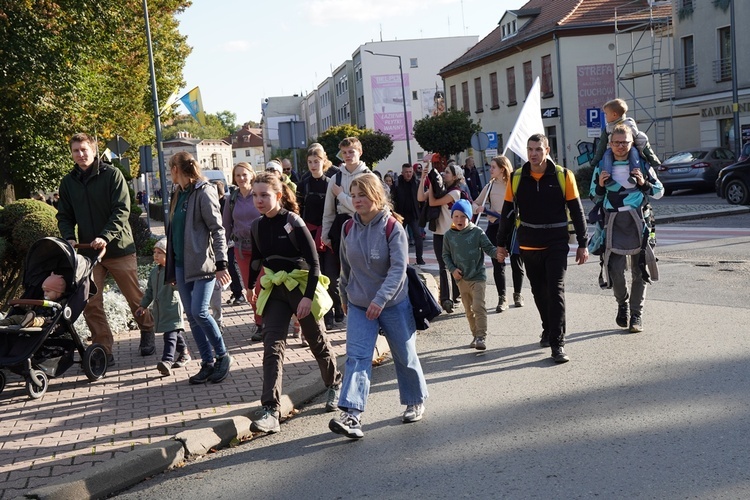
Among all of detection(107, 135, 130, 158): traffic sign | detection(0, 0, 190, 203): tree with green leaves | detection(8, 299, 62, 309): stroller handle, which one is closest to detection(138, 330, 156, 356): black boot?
detection(8, 299, 62, 309): stroller handle

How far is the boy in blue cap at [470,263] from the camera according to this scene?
8.28 metres

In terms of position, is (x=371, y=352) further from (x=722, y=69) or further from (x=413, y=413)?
(x=722, y=69)

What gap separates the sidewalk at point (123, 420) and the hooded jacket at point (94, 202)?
1317 millimetres

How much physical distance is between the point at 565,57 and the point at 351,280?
132 feet

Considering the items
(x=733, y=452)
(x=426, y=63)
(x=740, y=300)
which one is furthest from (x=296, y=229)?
(x=426, y=63)

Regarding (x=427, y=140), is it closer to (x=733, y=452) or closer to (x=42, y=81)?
(x=42, y=81)

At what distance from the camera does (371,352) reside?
19.2ft

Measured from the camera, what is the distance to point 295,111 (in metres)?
158

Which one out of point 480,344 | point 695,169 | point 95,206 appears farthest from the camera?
point 695,169

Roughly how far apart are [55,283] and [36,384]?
84cm

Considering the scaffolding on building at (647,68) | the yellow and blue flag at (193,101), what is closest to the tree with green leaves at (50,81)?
the yellow and blue flag at (193,101)

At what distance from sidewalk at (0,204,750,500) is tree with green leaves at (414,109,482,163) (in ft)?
138

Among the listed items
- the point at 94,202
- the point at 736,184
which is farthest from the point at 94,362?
the point at 736,184

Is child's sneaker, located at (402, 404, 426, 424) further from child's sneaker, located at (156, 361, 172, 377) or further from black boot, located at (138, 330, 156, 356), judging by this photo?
black boot, located at (138, 330, 156, 356)
